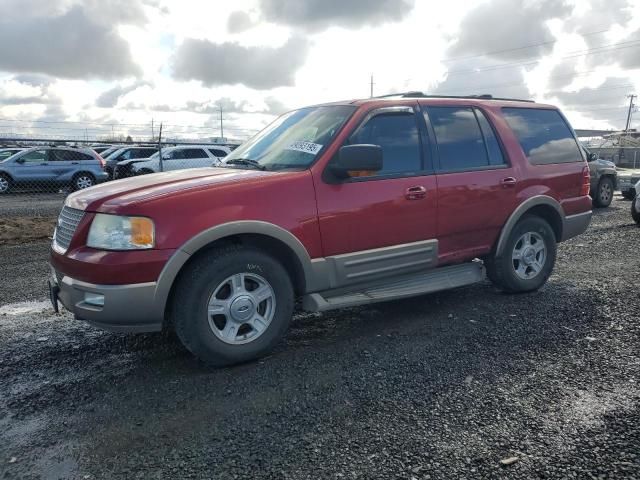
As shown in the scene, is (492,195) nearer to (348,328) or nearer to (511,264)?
(511,264)

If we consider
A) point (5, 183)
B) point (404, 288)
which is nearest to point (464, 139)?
point (404, 288)

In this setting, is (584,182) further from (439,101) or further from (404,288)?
(404,288)

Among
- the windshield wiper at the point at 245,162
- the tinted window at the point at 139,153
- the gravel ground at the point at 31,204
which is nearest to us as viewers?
the windshield wiper at the point at 245,162

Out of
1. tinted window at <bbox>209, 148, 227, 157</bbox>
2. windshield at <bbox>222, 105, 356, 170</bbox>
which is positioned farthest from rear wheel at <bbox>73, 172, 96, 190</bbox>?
windshield at <bbox>222, 105, 356, 170</bbox>

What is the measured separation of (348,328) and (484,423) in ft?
5.65

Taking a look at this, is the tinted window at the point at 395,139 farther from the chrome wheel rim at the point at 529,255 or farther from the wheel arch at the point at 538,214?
the chrome wheel rim at the point at 529,255

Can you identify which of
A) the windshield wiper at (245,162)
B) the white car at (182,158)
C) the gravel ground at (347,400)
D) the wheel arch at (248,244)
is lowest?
the gravel ground at (347,400)

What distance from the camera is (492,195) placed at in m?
4.77

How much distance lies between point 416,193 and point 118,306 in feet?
8.06

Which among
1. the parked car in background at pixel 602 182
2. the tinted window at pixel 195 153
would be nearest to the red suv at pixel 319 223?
the parked car in background at pixel 602 182

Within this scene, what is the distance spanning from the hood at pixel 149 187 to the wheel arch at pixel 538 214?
246cm

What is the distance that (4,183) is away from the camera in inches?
689

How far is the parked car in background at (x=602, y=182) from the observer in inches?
501

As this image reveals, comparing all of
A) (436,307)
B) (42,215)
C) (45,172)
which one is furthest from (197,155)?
(436,307)
